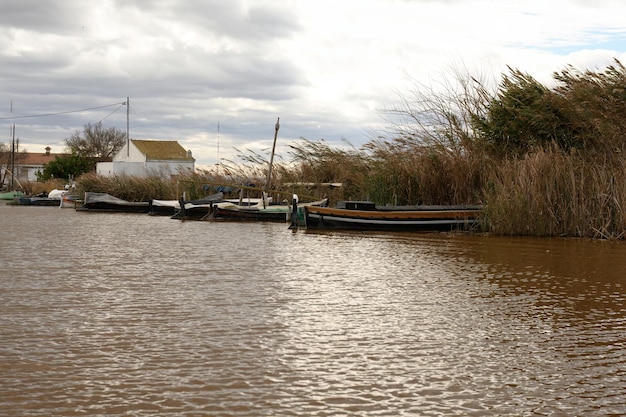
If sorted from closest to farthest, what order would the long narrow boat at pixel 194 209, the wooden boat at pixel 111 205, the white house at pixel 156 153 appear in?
1. the long narrow boat at pixel 194 209
2. the wooden boat at pixel 111 205
3. the white house at pixel 156 153

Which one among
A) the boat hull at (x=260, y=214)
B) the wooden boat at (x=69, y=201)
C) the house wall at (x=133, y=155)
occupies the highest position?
the house wall at (x=133, y=155)

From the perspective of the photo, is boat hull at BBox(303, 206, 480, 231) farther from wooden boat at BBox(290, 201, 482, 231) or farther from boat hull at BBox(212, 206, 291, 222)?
boat hull at BBox(212, 206, 291, 222)

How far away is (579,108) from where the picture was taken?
22734mm

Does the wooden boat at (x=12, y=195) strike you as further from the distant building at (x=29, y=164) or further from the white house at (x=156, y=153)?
the distant building at (x=29, y=164)

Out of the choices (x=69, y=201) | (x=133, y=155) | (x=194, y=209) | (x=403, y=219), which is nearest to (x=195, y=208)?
(x=194, y=209)

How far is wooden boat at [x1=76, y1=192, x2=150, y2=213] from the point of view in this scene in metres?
39.1

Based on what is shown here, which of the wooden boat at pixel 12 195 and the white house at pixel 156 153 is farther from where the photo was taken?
the white house at pixel 156 153

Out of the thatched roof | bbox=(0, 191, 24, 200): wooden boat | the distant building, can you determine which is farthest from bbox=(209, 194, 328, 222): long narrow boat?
the distant building

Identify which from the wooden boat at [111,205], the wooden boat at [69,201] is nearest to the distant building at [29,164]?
the wooden boat at [69,201]

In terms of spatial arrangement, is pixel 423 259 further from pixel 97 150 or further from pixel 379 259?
pixel 97 150

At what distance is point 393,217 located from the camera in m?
23.6

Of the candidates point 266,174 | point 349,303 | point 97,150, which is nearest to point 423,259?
point 349,303

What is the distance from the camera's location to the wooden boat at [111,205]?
39.1 m

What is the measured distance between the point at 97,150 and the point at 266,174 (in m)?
77.5
